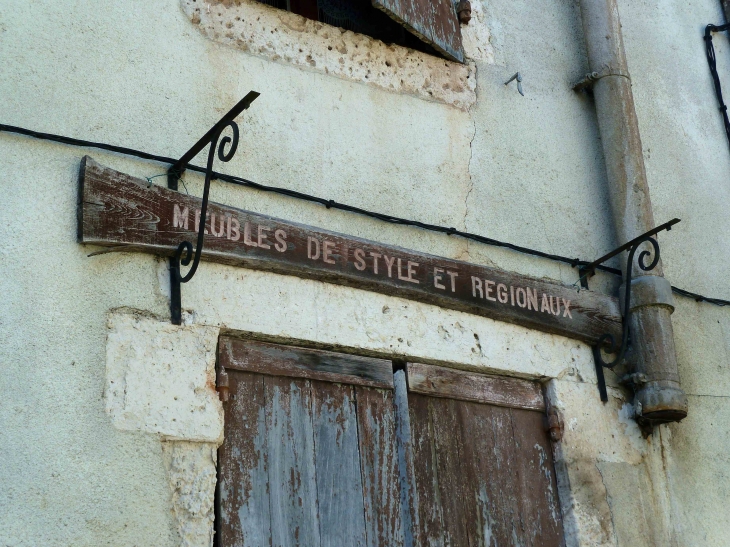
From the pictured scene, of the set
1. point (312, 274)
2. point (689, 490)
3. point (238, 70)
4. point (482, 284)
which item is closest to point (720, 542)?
point (689, 490)

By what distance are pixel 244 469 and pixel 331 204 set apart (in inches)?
49.5

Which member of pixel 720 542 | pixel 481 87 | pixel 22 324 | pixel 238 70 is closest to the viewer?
pixel 22 324

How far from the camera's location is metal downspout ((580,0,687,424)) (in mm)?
4812

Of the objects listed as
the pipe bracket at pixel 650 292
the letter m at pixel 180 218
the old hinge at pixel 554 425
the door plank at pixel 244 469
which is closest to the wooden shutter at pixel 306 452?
the door plank at pixel 244 469

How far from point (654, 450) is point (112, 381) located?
8.88ft

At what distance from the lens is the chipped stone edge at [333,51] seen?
4.51m

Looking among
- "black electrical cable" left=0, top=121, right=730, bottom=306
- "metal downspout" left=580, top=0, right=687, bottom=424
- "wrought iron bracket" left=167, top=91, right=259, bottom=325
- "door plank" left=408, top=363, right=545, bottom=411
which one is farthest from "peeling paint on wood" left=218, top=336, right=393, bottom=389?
"metal downspout" left=580, top=0, right=687, bottom=424

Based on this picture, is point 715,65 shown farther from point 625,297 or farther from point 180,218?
point 180,218

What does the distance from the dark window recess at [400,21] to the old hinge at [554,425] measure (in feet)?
6.19

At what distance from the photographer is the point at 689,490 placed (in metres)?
4.86

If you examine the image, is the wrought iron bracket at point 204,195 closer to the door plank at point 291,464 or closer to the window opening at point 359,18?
the door plank at point 291,464

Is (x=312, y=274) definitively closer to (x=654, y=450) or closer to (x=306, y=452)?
(x=306, y=452)

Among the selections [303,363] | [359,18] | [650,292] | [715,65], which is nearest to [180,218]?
[303,363]

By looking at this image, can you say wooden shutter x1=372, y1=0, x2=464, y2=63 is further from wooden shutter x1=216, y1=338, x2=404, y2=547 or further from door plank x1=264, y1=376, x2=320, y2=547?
door plank x1=264, y1=376, x2=320, y2=547
